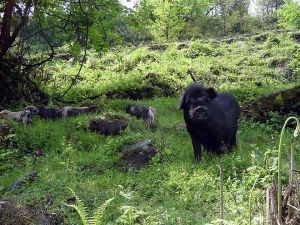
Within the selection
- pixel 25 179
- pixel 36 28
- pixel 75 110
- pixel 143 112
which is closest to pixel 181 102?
pixel 25 179

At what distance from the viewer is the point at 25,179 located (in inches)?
303

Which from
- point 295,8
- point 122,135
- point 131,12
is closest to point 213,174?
point 122,135

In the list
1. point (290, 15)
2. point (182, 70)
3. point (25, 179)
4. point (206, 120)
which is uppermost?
point (290, 15)

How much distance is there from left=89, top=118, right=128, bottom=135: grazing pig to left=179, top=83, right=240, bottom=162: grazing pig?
2.51 metres

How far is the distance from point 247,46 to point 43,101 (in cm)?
1830

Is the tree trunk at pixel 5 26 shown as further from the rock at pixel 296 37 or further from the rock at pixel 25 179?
the rock at pixel 296 37

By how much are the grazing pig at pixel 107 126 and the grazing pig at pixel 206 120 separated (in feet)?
8.25

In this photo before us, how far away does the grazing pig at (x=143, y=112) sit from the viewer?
39.9ft

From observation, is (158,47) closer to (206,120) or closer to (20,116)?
(20,116)

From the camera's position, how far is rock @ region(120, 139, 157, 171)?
873 cm

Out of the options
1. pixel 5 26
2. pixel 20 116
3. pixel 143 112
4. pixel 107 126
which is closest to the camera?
pixel 107 126

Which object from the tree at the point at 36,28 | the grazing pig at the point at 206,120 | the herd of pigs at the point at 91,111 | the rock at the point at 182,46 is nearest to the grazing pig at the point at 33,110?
the herd of pigs at the point at 91,111

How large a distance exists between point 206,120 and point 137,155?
58.2 inches

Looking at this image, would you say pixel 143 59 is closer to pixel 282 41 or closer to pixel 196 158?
pixel 282 41
